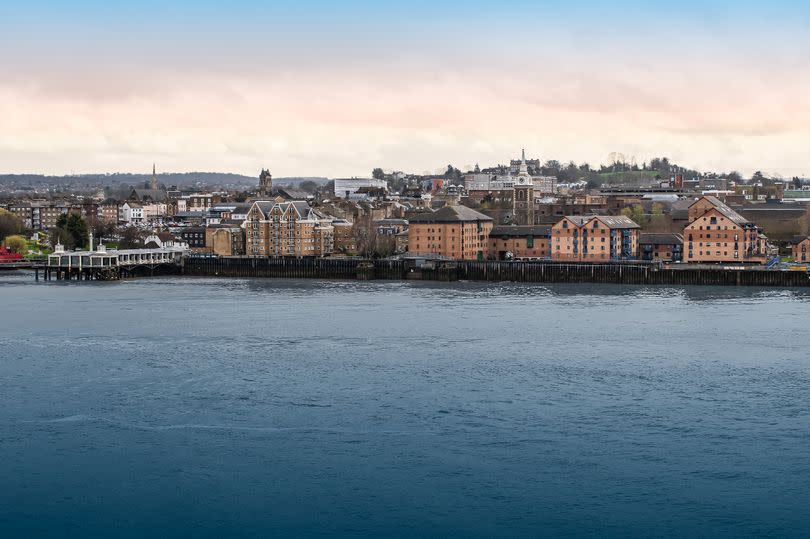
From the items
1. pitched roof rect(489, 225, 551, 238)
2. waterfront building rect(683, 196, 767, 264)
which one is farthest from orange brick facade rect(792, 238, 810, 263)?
pitched roof rect(489, 225, 551, 238)

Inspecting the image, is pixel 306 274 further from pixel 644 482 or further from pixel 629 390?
pixel 644 482

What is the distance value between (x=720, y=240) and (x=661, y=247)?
3.70 m

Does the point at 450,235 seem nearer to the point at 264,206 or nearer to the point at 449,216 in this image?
the point at 449,216

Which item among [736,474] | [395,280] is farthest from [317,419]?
[395,280]

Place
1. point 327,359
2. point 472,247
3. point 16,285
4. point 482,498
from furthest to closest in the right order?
1. point 472,247
2. point 16,285
3. point 327,359
4. point 482,498

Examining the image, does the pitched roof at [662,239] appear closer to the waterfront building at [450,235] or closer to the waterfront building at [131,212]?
the waterfront building at [450,235]

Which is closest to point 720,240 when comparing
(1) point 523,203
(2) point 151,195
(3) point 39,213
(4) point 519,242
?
(4) point 519,242

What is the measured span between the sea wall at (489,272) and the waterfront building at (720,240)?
4.39m

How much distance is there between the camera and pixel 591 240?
2080 inches

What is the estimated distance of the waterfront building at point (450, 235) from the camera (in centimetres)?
5491

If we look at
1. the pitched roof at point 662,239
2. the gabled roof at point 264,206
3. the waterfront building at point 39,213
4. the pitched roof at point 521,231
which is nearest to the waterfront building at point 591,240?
the pitched roof at point 662,239

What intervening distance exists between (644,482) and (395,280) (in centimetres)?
3346

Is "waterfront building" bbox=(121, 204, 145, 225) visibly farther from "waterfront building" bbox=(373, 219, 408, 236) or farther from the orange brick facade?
the orange brick facade

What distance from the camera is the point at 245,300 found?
3797 centimetres
